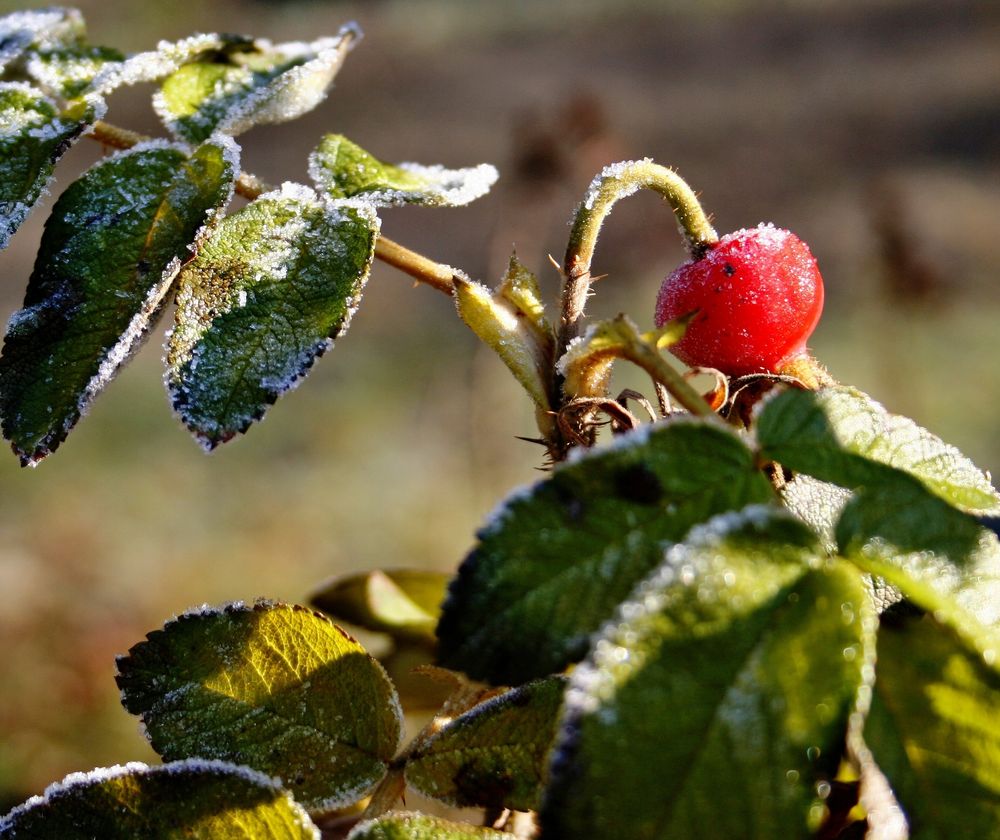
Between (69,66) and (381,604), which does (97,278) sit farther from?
(381,604)

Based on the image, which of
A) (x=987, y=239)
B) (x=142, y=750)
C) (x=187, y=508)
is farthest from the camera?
(x=987, y=239)

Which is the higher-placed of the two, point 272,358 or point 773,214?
point 773,214

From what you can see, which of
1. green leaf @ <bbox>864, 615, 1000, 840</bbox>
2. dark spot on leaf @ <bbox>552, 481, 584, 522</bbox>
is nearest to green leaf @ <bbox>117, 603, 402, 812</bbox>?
dark spot on leaf @ <bbox>552, 481, 584, 522</bbox>

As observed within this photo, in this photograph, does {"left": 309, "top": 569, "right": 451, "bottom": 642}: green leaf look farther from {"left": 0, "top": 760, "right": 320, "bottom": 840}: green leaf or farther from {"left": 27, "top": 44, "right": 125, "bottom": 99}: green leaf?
{"left": 27, "top": 44, "right": 125, "bottom": 99}: green leaf

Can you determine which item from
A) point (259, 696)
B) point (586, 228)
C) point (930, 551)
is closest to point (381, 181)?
point (586, 228)

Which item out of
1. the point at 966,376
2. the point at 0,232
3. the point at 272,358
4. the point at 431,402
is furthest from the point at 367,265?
the point at 966,376

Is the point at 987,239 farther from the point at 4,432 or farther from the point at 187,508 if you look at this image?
the point at 4,432
